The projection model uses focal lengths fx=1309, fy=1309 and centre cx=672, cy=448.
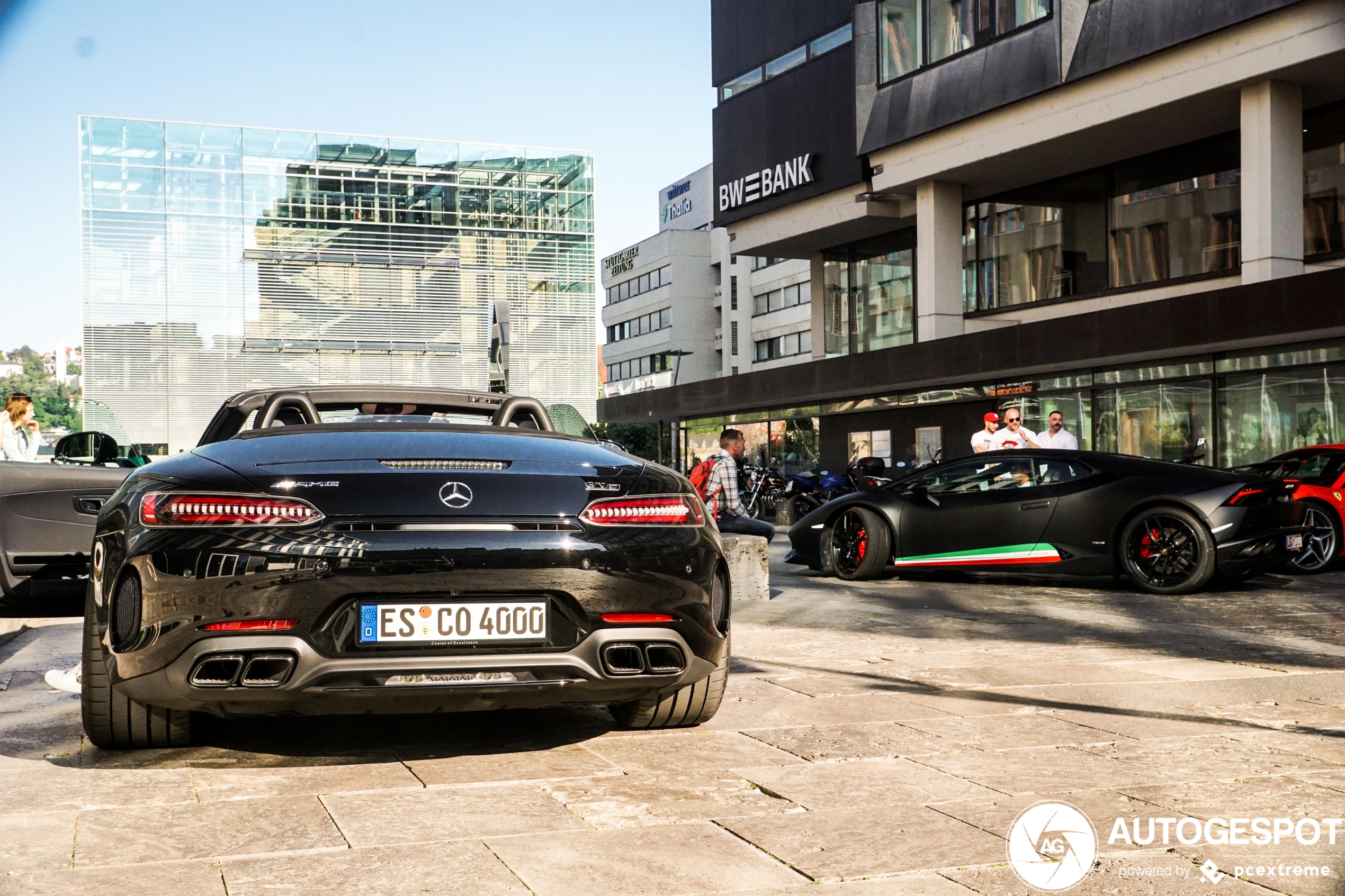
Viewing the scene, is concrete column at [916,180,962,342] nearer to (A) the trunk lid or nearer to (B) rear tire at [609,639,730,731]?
(B) rear tire at [609,639,730,731]

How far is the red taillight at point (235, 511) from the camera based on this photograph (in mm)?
3973

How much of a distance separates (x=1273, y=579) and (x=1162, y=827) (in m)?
9.34

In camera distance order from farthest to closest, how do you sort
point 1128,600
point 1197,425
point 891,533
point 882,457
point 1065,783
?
point 882,457
point 1197,425
point 891,533
point 1128,600
point 1065,783

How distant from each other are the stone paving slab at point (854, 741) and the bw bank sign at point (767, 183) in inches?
1009

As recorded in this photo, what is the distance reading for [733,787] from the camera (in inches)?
156

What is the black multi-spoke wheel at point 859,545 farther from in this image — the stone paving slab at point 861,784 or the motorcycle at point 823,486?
the motorcycle at point 823,486

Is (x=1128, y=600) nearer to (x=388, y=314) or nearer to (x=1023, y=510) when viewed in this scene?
(x=1023, y=510)

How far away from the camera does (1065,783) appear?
13.0 feet

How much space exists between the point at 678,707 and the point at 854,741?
66 cm

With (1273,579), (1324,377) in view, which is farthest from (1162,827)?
(1324,377)

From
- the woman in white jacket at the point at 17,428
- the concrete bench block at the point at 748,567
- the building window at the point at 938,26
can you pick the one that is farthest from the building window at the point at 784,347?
the concrete bench block at the point at 748,567

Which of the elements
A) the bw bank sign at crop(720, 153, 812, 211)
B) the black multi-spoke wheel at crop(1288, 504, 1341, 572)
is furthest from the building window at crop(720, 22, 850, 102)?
the black multi-spoke wheel at crop(1288, 504, 1341, 572)

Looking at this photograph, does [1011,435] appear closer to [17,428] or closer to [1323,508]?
[1323,508]

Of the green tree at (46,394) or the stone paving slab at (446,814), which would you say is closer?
the stone paving slab at (446,814)
